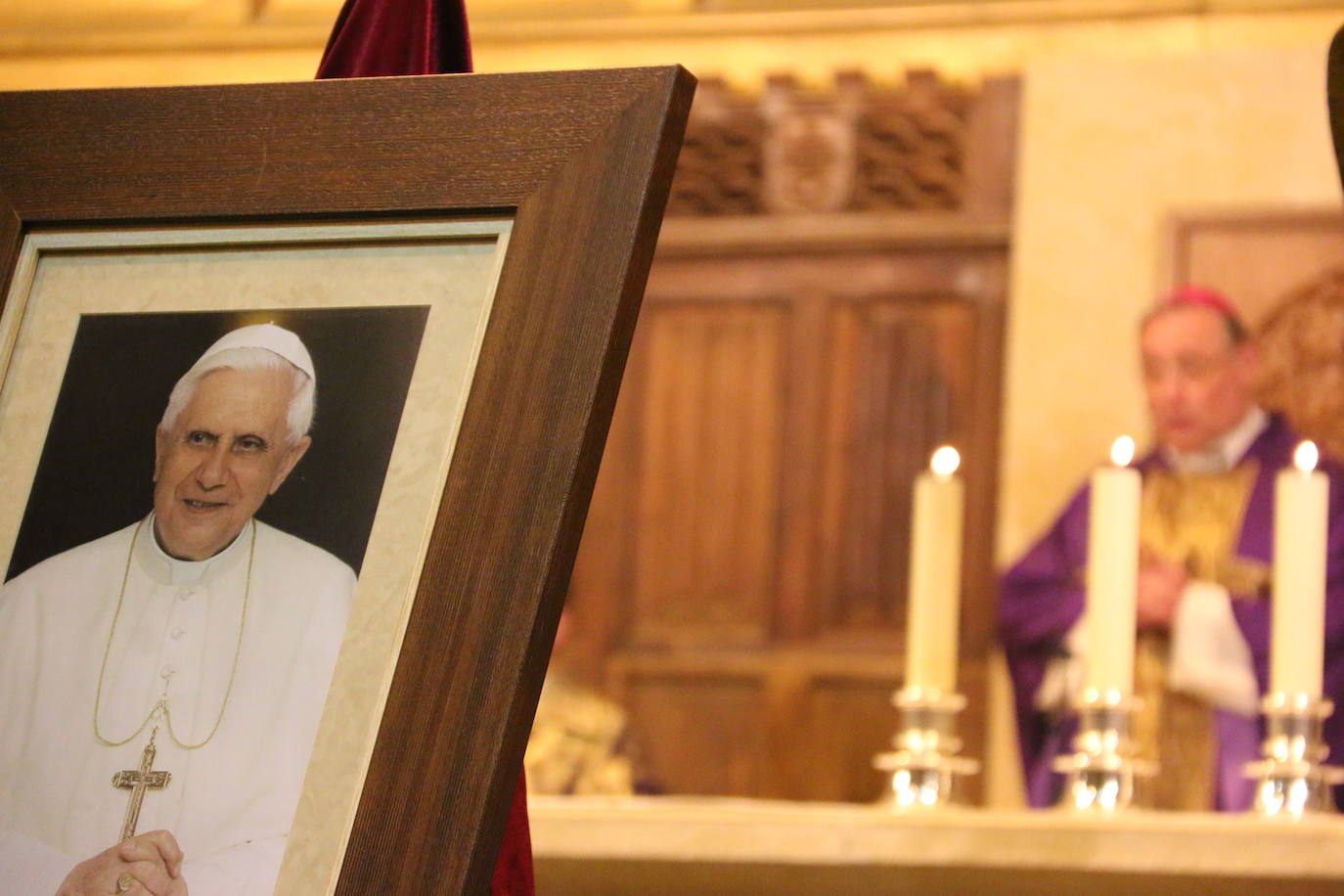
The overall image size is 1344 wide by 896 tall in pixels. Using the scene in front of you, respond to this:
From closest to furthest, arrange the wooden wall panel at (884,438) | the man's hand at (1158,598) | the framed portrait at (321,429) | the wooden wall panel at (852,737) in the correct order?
the framed portrait at (321,429)
the man's hand at (1158,598)
the wooden wall panel at (852,737)
the wooden wall panel at (884,438)

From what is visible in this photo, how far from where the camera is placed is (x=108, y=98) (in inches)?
43.9

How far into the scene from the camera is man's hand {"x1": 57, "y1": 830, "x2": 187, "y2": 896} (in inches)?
36.9

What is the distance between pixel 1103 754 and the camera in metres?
2.23

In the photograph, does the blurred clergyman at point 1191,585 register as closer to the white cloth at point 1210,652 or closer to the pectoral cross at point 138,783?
the white cloth at point 1210,652

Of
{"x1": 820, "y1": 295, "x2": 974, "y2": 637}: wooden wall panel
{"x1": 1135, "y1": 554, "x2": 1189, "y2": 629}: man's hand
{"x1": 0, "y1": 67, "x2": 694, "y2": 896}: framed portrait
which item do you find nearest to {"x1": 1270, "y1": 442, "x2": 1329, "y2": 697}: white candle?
{"x1": 0, "y1": 67, "x2": 694, "y2": 896}: framed portrait

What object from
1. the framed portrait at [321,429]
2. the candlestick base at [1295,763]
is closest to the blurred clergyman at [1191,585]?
the candlestick base at [1295,763]

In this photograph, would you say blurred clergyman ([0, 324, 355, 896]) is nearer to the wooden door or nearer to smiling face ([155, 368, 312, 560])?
Answer: smiling face ([155, 368, 312, 560])

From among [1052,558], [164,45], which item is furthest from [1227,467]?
[164,45]

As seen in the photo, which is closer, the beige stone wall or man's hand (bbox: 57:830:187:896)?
man's hand (bbox: 57:830:187:896)

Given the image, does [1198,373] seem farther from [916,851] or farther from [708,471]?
[916,851]

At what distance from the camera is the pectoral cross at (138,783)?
0.96 metres

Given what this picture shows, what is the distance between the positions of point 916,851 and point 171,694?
3.03 ft

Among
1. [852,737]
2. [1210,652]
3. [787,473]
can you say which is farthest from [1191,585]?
[787,473]

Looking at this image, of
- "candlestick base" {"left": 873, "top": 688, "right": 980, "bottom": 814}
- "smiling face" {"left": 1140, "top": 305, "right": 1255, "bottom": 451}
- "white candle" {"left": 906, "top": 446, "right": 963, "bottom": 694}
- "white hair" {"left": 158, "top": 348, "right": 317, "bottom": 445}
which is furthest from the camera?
"smiling face" {"left": 1140, "top": 305, "right": 1255, "bottom": 451}
